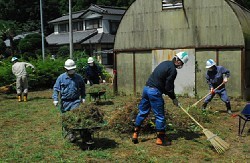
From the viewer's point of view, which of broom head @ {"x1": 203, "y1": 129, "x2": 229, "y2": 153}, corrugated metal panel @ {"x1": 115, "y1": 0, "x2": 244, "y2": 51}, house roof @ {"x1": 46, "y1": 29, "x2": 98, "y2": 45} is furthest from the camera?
house roof @ {"x1": 46, "y1": 29, "x2": 98, "y2": 45}

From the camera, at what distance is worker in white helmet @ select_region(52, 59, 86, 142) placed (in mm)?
7137

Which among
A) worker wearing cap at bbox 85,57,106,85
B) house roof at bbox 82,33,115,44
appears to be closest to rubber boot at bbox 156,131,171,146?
worker wearing cap at bbox 85,57,106,85

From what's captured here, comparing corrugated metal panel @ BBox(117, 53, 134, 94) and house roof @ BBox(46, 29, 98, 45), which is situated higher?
house roof @ BBox(46, 29, 98, 45)

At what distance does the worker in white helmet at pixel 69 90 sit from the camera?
714 cm

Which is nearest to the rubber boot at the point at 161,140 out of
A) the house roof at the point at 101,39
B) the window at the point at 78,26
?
the house roof at the point at 101,39

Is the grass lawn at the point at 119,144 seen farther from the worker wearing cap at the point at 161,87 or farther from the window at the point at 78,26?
the window at the point at 78,26

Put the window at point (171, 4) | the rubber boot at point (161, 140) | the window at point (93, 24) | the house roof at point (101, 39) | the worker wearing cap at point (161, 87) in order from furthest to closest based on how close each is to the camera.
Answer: the window at point (93, 24) < the house roof at point (101, 39) < the window at point (171, 4) < the rubber boot at point (161, 140) < the worker wearing cap at point (161, 87)

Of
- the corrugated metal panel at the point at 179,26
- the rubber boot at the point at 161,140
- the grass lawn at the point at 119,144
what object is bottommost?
the grass lawn at the point at 119,144

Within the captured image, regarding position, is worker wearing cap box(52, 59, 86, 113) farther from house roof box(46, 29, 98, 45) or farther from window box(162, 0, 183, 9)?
house roof box(46, 29, 98, 45)

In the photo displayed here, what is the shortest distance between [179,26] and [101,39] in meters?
18.5

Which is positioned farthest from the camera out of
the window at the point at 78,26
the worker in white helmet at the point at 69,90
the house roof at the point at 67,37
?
the window at the point at 78,26

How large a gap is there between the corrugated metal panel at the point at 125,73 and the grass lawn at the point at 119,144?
5.77 meters

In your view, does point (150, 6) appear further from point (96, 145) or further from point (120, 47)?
point (96, 145)

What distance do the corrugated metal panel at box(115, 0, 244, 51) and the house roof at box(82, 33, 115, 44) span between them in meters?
16.4
